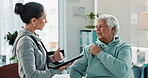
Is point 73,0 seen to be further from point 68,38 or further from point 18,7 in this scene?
point 18,7

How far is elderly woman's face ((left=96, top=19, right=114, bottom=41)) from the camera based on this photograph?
77.4 inches

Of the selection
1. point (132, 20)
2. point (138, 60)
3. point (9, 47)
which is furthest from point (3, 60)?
point (132, 20)

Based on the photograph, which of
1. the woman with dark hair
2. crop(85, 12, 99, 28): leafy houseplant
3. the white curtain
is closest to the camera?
the woman with dark hair

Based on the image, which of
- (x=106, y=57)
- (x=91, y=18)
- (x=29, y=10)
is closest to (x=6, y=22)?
(x=91, y=18)

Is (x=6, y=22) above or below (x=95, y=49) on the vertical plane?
above

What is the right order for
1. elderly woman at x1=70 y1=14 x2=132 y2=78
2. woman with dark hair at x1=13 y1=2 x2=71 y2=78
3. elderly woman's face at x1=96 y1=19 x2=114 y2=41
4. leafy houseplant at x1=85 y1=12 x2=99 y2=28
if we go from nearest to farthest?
woman with dark hair at x1=13 y1=2 x2=71 y2=78, elderly woman at x1=70 y1=14 x2=132 y2=78, elderly woman's face at x1=96 y1=19 x2=114 y2=41, leafy houseplant at x1=85 y1=12 x2=99 y2=28

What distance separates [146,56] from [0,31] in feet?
7.21

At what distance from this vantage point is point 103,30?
6.47ft

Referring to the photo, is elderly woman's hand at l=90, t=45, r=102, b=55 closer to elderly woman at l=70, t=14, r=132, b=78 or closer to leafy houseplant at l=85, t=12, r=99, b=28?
elderly woman at l=70, t=14, r=132, b=78

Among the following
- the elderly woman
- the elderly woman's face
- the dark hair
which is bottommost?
the elderly woman

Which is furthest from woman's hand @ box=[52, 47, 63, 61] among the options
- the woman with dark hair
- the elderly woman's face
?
the elderly woman's face

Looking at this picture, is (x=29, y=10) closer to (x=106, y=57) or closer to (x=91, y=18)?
(x=106, y=57)

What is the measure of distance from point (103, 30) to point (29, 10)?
70 centimetres

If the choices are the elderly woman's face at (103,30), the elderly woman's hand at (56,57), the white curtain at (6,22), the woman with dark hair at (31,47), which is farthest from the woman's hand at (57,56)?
the white curtain at (6,22)
